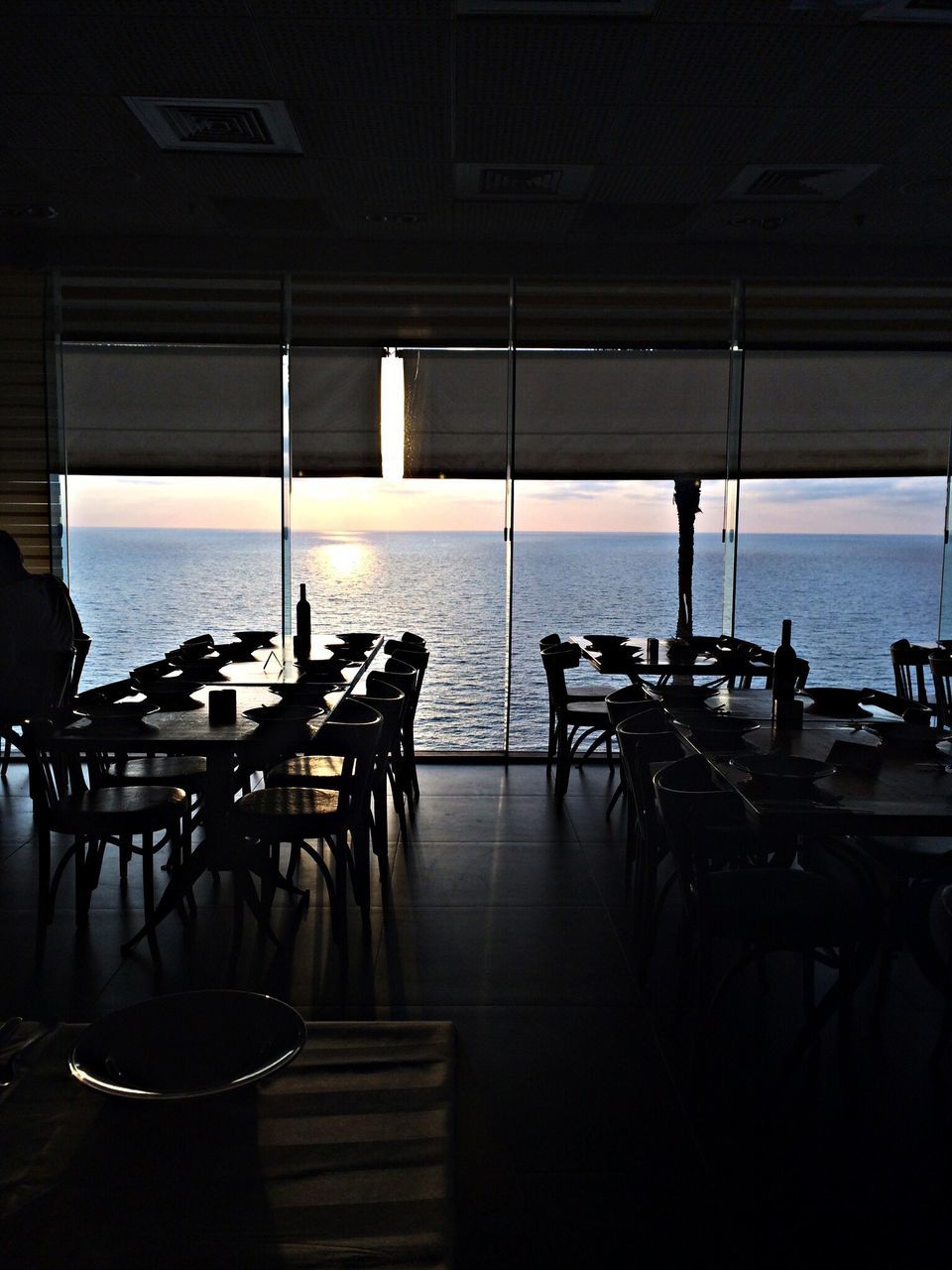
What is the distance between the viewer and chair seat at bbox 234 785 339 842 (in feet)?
11.4

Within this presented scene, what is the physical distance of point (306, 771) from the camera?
432 centimetres

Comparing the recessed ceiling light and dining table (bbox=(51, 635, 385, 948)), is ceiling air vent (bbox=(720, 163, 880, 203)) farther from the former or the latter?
the recessed ceiling light

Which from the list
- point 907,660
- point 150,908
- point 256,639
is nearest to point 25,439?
point 256,639

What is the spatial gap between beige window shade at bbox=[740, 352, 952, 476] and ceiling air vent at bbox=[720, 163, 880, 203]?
1.56m

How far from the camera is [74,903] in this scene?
13.0 feet

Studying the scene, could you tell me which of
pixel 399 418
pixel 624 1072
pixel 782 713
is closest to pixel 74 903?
pixel 624 1072

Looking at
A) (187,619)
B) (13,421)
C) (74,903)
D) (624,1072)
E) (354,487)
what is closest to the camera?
(624,1072)

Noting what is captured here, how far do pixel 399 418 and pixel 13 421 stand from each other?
2633mm

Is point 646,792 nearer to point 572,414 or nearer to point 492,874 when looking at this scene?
point 492,874

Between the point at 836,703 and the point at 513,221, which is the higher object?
the point at 513,221

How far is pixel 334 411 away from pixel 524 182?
7.64ft

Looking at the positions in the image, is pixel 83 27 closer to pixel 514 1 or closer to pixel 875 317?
pixel 514 1

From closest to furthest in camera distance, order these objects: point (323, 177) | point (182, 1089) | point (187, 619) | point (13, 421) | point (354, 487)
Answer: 1. point (182, 1089)
2. point (323, 177)
3. point (13, 421)
4. point (187, 619)
5. point (354, 487)

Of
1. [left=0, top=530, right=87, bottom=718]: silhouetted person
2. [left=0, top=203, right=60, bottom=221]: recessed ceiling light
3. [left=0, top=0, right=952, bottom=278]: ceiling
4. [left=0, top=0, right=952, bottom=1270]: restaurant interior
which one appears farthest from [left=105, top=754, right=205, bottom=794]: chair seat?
[left=0, top=203, right=60, bottom=221]: recessed ceiling light
